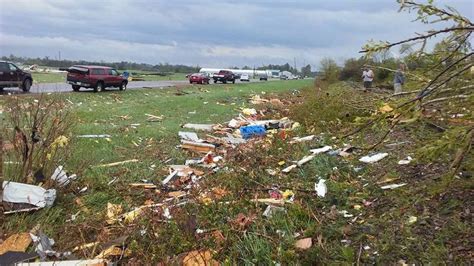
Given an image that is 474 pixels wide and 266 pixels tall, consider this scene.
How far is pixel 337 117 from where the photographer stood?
12109 mm

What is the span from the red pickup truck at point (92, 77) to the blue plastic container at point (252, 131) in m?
18.6

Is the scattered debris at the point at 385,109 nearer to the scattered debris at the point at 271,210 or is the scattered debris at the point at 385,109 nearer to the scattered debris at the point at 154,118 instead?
the scattered debris at the point at 271,210

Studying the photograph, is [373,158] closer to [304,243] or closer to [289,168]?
[289,168]

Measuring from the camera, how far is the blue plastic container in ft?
40.4

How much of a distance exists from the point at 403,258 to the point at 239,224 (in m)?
1.73

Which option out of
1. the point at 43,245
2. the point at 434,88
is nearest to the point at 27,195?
the point at 43,245

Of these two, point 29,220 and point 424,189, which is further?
point 29,220

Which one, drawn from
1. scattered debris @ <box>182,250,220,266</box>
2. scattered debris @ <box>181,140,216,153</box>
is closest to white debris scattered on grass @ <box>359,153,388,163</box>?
scattered debris @ <box>182,250,220,266</box>

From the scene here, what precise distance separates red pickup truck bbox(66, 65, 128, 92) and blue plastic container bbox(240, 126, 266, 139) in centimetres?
1857

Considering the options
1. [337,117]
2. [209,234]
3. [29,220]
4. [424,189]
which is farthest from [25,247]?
[337,117]

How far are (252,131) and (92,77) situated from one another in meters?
19.0

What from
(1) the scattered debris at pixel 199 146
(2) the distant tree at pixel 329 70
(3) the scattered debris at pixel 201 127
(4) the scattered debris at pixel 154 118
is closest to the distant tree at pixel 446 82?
(1) the scattered debris at pixel 199 146

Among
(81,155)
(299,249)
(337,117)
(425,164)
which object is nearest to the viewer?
(299,249)

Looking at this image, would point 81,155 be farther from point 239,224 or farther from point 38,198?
point 239,224
